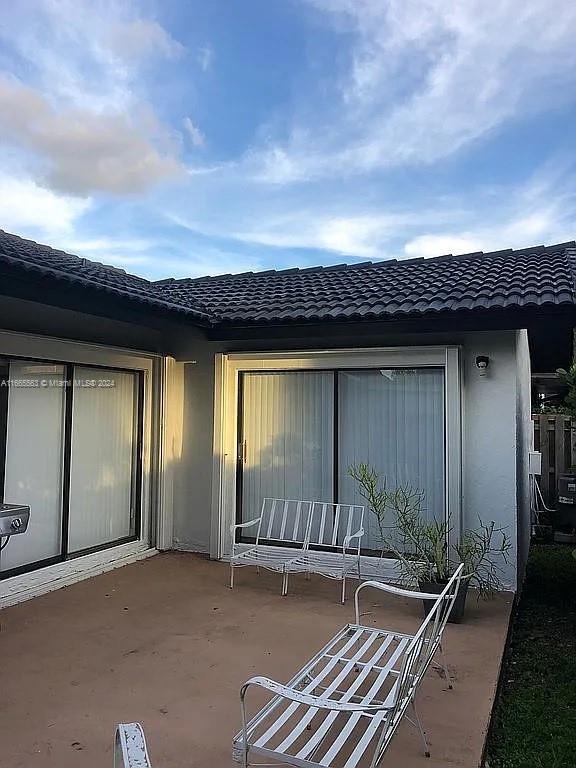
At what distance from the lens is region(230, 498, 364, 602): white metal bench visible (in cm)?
705

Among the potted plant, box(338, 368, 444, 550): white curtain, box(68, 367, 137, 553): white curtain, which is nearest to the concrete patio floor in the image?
the potted plant

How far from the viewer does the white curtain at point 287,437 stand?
7.69 metres

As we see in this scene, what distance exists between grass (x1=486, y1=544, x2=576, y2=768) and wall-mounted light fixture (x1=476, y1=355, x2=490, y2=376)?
8.35 ft

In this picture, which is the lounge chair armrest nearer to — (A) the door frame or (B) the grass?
(B) the grass

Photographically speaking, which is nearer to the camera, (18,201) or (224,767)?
(224,767)

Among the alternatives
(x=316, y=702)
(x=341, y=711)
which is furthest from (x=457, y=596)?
(x=316, y=702)

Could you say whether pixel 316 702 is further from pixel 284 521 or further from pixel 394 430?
pixel 284 521

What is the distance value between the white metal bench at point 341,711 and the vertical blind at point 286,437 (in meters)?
3.28

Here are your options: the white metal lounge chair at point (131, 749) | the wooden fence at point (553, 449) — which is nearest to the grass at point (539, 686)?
the white metal lounge chair at point (131, 749)

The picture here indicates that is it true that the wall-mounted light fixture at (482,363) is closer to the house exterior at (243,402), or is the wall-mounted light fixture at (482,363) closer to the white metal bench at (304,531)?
the house exterior at (243,402)

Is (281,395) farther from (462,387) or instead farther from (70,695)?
(70,695)

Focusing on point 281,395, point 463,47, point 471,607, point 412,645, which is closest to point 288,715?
point 412,645

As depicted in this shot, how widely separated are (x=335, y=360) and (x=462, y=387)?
1549mm

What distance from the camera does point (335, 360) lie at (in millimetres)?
7508
